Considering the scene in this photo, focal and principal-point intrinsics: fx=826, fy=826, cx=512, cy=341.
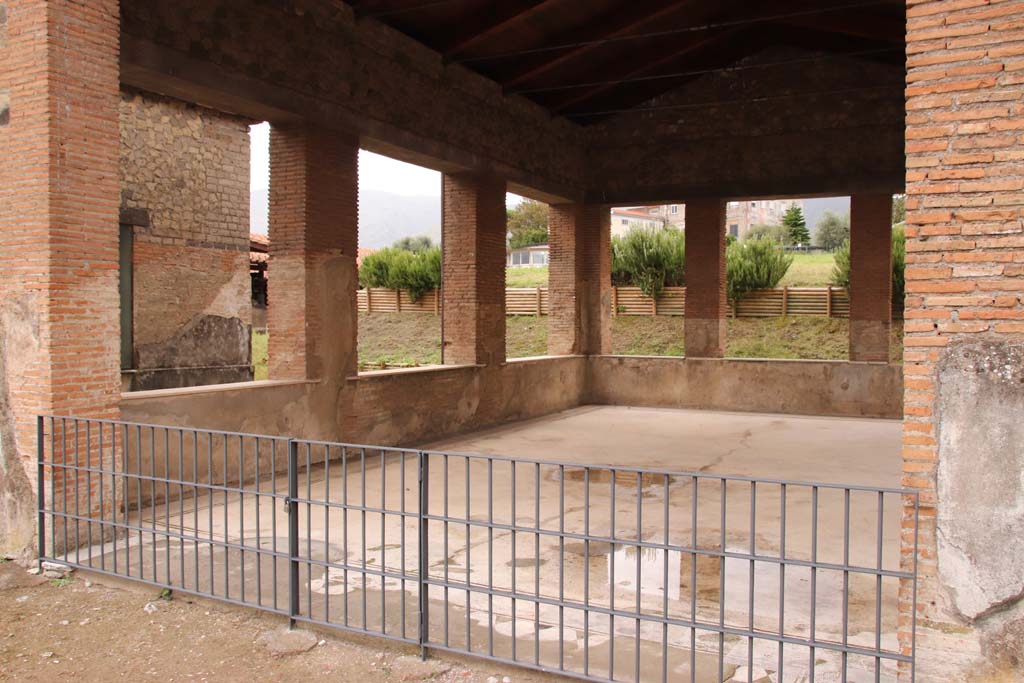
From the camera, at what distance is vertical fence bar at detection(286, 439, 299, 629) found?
454cm

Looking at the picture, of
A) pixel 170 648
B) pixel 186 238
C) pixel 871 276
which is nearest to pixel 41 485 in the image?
pixel 170 648

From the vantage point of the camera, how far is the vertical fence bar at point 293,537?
4543 mm

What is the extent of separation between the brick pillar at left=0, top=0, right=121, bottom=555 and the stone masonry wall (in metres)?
5.57

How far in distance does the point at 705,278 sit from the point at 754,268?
23.5ft

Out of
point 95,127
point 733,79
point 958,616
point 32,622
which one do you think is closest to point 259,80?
point 95,127

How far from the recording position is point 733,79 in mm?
14953

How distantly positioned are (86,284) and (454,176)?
748cm

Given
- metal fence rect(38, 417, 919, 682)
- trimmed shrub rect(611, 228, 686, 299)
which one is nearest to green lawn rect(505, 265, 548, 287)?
trimmed shrub rect(611, 228, 686, 299)

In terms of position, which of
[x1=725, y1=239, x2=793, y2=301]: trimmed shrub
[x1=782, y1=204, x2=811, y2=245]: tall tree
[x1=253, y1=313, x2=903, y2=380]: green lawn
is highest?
[x1=782, y1=204, x2=811, y2=245]: tall tree

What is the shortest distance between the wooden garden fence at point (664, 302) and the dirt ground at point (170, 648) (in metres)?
13.8

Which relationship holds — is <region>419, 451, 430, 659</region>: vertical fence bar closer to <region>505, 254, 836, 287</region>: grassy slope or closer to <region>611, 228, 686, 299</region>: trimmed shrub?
<region>611, 228, 686, 299</region>: trimmed shrub

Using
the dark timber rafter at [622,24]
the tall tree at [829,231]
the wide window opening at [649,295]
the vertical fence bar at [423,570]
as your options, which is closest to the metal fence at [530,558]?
the vertical fence bar at [423,570]

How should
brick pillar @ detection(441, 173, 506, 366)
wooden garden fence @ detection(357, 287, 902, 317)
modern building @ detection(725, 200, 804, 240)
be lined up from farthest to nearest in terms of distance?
1. modern building @ detection(725, 200, 804, 240)
2. wooden garden fence @ detection(357, 287, 902, 317)
3. brick pillar @ detection(441, 173, 506, 366)

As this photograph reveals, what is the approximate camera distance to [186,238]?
556 inches
